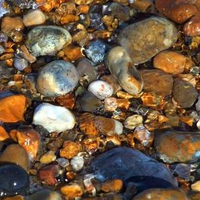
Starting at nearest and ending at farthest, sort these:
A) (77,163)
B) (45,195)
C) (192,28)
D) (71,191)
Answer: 1. (45,195)
2. (71,191)
3. (77,163)
4. (192,28)

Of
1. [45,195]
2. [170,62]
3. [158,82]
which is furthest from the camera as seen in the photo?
[170,62]

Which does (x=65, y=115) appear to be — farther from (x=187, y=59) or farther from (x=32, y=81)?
(x=187, y=59)

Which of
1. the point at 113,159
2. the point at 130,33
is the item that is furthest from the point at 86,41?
the point at 113,159

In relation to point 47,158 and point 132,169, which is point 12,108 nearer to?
point 47,158

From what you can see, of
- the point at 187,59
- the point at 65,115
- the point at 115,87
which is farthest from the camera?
the point at 187,59

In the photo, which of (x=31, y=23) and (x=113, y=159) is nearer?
(x=113, y=159)

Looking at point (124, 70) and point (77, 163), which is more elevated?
point (124, 70)

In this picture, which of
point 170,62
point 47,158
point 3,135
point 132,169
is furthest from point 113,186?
point 170,62
